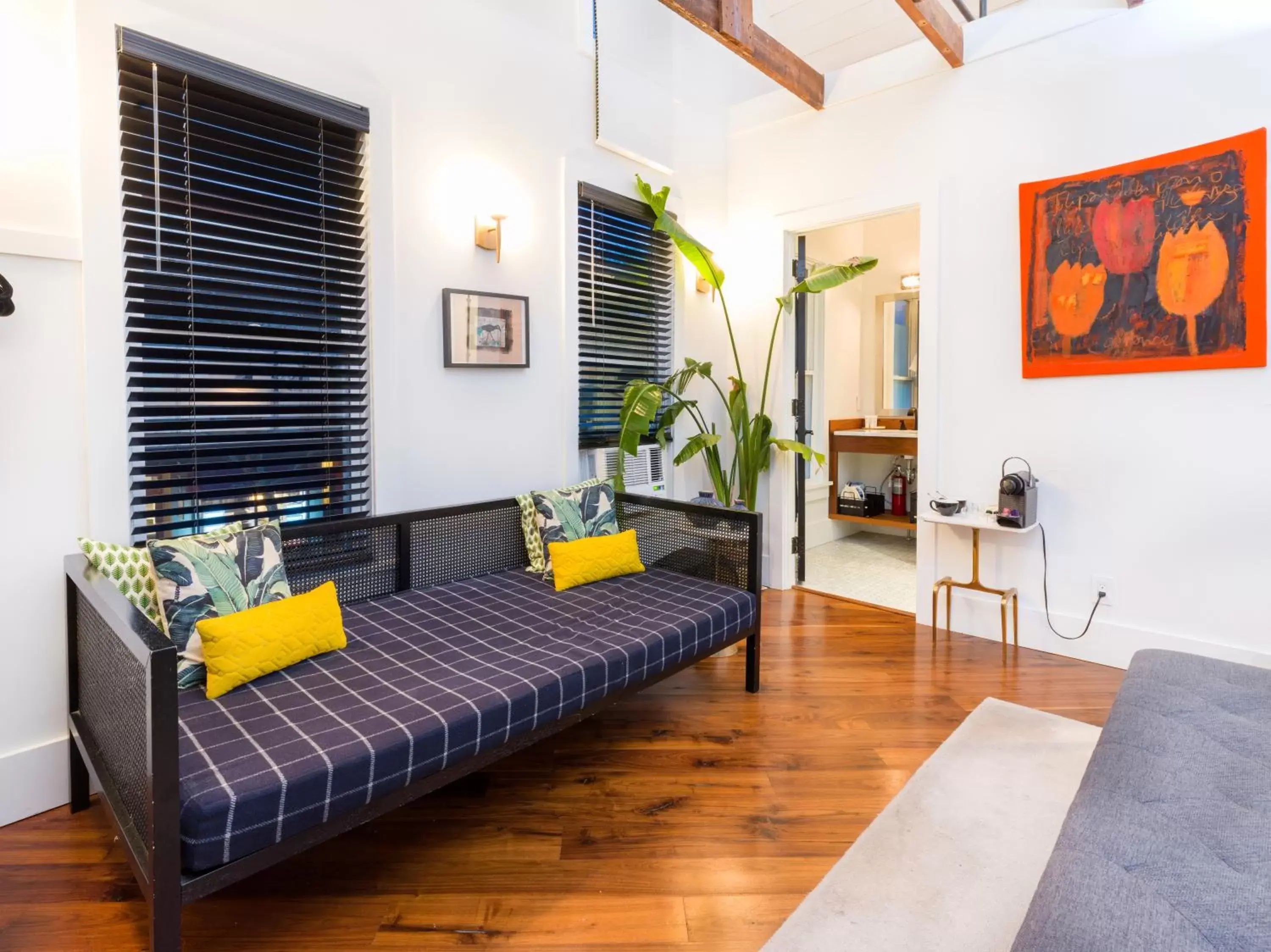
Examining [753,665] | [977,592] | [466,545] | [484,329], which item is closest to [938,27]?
[484,329]

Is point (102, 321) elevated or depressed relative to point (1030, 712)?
elevated

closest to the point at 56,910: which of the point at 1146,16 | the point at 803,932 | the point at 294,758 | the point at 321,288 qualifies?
the point at 294,758

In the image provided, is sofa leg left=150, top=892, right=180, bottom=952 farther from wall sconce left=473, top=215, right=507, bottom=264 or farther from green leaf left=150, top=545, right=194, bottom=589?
wall sconce left=473, top=215, right=507, bottom=264

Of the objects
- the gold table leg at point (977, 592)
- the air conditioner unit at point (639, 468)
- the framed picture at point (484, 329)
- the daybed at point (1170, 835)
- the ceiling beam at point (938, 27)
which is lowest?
the gold table leg at point (977, 592)

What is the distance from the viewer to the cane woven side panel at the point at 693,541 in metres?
2.90

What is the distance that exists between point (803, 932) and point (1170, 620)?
245cm

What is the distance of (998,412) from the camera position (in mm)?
3404

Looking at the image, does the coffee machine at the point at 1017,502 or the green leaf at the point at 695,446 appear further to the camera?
the green leaf at the point at 695,446

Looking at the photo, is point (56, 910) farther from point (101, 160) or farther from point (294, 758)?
point (101, 160)

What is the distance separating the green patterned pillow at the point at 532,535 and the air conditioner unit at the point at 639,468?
0.57 m

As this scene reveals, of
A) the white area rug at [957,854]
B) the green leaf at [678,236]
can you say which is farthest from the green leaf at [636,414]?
the white area rug at [957,854]

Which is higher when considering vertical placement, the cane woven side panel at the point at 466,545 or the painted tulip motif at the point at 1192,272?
the painted tulip motif at the point at 1192,272

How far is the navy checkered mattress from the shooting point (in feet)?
4.59

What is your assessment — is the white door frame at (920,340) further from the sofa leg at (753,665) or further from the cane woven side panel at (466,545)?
the cane woven side panel at (466,545)
